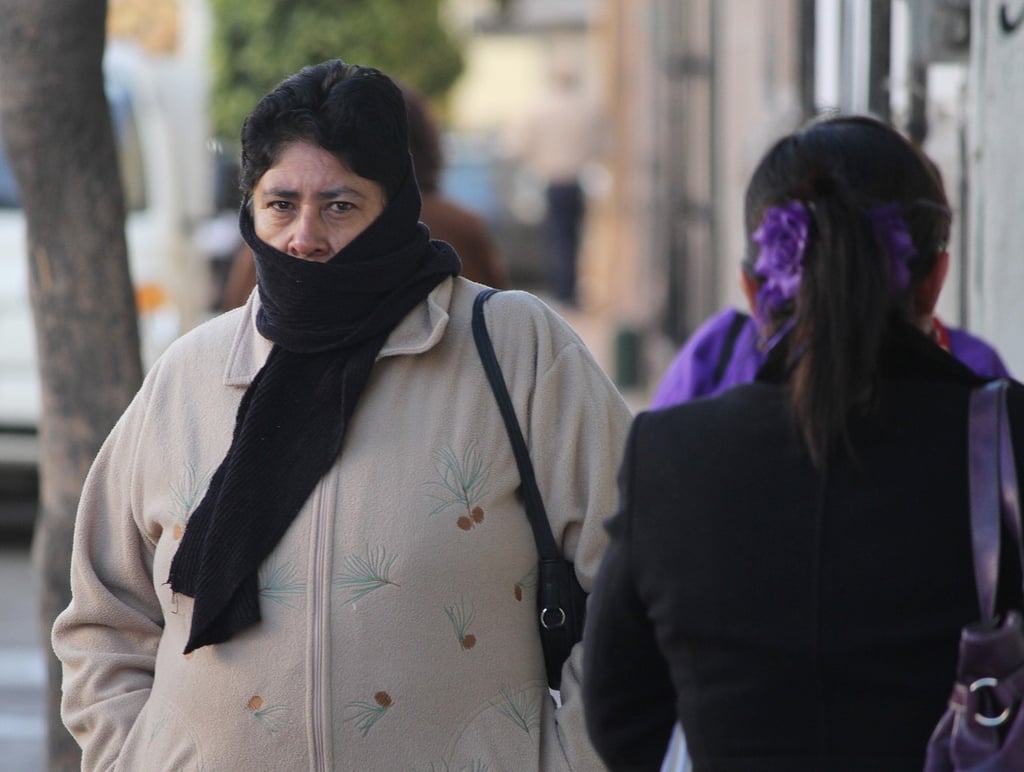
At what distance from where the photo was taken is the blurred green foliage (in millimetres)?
22656

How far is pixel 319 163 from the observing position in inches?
112

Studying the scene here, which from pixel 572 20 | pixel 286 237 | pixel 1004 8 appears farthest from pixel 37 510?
pixel 572 20

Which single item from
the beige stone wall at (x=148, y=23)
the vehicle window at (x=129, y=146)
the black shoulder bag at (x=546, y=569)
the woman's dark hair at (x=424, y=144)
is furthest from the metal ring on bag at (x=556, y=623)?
the beige stone wall at (x=148, y=23)

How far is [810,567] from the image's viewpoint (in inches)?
84.9

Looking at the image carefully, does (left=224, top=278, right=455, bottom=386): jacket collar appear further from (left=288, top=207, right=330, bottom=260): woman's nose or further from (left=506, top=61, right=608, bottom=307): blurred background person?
(left=506, top=61, right=608, bottom=307): blurred background person

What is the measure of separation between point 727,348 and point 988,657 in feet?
6.46

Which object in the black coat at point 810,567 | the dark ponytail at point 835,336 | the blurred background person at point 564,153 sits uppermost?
the dark ponytail at point 835,336

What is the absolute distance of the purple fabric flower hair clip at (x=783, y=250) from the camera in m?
2.21

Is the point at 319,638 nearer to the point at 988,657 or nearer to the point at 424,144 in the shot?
the point at 988,657

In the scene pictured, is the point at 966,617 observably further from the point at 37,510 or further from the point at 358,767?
the point at 37,510

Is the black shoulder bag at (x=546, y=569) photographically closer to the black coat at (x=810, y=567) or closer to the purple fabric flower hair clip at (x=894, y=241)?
the black coat at (x=810, y=567)

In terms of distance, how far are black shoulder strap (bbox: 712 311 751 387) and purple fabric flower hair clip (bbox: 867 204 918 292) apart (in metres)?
1.75

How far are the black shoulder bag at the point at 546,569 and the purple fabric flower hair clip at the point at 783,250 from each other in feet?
2.18

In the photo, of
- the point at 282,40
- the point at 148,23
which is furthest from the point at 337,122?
the point at 282,40
